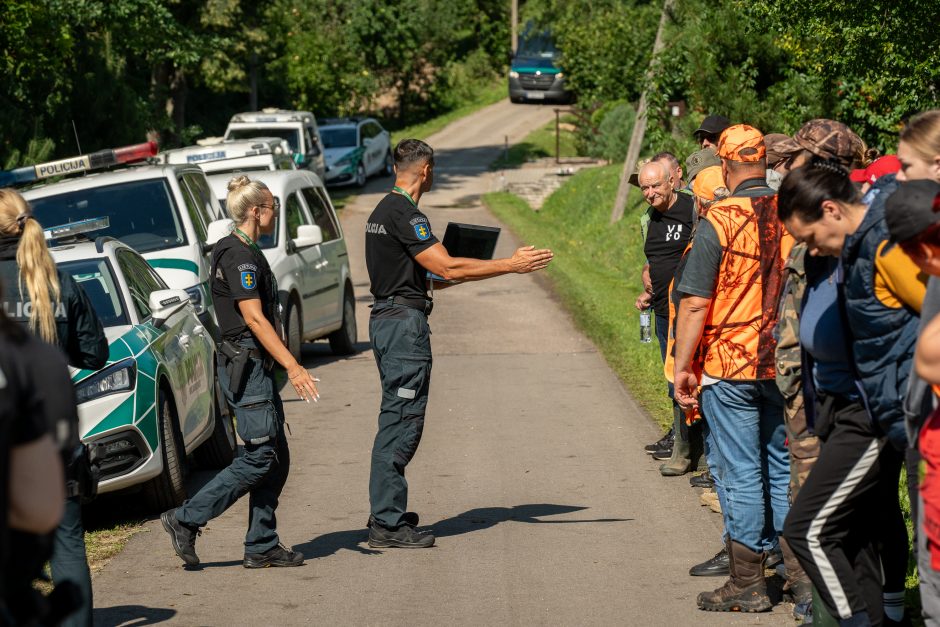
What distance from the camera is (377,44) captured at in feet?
173

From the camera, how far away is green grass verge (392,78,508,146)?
2032 inches

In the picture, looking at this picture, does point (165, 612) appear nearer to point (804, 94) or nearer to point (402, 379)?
point (402, 379)

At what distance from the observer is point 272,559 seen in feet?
22.9

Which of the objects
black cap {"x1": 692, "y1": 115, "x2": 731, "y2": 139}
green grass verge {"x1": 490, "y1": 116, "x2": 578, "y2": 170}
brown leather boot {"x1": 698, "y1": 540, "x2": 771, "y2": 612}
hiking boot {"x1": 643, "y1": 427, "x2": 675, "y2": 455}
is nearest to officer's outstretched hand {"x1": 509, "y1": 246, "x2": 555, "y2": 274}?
brown leather boot {"x1": 698, "y1": 540, "x2": 771, "y2": 612}

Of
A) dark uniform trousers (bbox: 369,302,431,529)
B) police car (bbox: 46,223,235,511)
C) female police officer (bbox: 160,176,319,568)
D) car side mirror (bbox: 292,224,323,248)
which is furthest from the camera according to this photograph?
car side mirror (bbox: 292,224,323,248)

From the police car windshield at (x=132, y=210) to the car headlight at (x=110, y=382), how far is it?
4567 millimetres

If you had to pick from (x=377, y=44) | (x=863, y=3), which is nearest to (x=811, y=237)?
(x=863, y=3)

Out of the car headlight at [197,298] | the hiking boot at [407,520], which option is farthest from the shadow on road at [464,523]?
the car headlight at [197,298]

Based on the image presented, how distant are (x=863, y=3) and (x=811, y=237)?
21.4 ft

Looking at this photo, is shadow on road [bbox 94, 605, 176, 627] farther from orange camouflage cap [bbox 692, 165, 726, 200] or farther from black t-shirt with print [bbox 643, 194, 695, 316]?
black t-shirt with print [bbox 643, 194, 695, 316]

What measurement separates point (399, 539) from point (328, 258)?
315 inches

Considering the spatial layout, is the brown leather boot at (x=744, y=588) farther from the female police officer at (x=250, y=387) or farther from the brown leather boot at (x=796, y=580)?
the female police officer at (x=250, y=387)

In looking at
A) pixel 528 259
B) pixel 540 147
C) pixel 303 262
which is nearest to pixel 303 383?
pixel 528 259

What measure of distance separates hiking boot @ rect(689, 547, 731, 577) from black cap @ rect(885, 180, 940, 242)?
2935 millimetres
